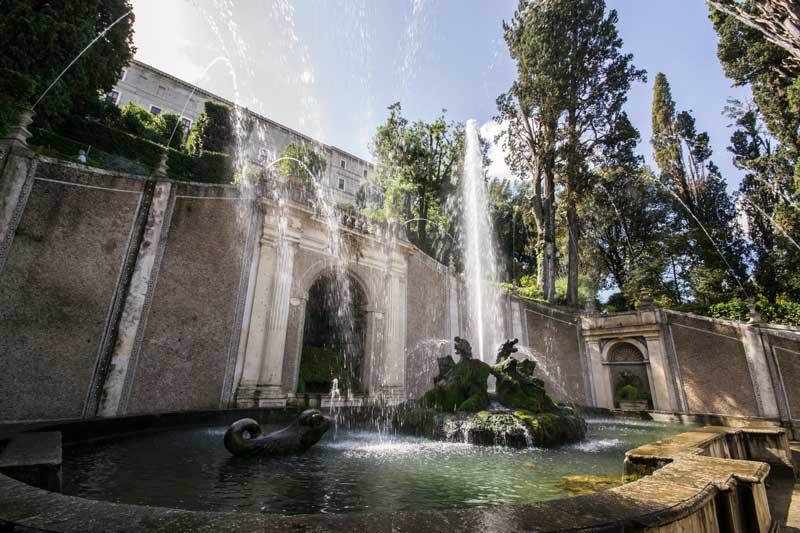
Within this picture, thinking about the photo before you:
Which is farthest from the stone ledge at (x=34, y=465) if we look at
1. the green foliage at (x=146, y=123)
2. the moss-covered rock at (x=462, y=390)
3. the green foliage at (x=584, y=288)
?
the green foliage at (x=146, y=123)

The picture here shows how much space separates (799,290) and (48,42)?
31.9 metres

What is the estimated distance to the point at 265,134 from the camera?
3712cm

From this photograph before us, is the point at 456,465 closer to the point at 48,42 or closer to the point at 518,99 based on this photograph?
the point at 48,42

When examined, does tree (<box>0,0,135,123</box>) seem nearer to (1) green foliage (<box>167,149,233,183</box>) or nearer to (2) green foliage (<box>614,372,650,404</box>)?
(1) green foliage (<box>167,149,233,183</box>)

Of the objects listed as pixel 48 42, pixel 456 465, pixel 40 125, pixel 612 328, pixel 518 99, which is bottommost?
pixel 456 465

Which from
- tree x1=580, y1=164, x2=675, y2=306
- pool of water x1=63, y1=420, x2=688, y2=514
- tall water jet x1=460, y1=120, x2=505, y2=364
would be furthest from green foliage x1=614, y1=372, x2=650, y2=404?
pool of water x1=63, y1=420, x2=688, y2=514

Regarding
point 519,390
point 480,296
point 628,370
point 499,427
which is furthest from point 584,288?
point 499,427

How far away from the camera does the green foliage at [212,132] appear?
27.0 meters

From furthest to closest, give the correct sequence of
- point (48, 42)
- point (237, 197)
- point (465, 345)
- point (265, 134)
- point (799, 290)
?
point (265, 134) < point (799, 290) < point (48, 42) < point (237, 197) < point (465, 345)

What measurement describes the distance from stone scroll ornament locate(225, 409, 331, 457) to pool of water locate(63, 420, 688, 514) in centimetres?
12

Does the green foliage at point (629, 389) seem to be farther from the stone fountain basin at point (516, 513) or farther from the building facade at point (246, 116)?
the building facade at point (246, 116)

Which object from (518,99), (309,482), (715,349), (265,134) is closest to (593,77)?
(518,99)

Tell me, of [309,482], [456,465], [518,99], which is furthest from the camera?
[518,99]

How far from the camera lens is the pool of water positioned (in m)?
2.82
